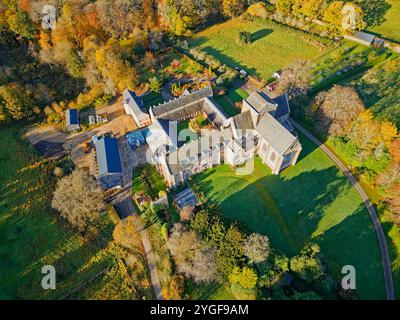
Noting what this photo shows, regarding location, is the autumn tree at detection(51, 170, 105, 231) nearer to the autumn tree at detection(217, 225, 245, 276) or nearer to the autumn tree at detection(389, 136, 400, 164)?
the autumn tree at detection(217, 225, 245, 276)

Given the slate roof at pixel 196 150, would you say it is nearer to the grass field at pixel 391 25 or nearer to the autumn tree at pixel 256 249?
the autumn tree at pixel 256 249

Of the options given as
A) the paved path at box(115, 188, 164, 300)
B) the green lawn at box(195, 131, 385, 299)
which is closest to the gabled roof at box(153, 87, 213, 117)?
the green lawn at box(195, 131, 385, 299)

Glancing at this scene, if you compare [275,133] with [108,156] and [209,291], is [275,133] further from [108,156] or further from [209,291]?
[108,156]

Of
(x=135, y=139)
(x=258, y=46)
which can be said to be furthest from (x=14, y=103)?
(x=258, y=46)

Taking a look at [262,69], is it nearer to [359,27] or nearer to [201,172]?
[359,27]

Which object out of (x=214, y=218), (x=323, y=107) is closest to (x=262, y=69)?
(x=323, y=107)

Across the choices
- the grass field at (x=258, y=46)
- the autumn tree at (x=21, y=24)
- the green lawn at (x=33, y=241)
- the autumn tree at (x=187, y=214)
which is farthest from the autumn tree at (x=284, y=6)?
the green lawn at (x=33, y=241)
